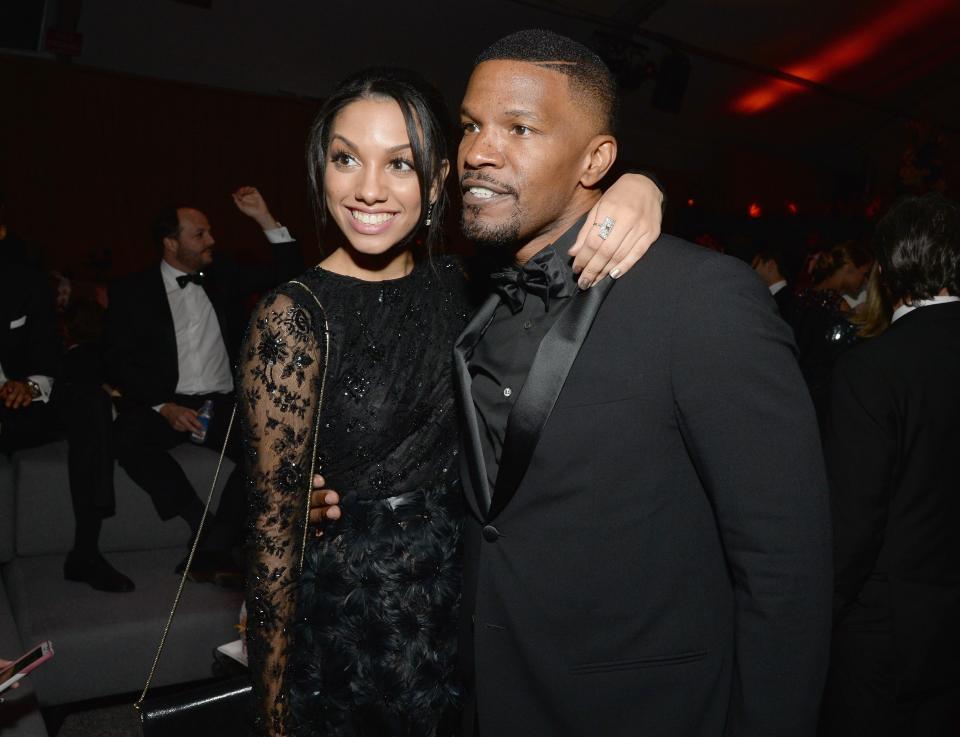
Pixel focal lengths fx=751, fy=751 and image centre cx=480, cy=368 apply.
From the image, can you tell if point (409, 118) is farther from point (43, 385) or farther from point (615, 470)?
point (43, 385)

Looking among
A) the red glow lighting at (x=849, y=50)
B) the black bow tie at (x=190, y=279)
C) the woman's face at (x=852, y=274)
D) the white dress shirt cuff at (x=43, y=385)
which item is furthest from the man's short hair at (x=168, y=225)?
the red glow lighting at (x=849, y=50)

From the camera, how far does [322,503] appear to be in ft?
4.83

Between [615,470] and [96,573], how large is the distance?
2.49m

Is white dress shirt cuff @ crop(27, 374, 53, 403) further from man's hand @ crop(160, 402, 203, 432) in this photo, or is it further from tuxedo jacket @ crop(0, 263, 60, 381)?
man's hand @ crop(160, 402, 203, 432)

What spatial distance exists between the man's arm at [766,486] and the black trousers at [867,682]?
3.33 ft

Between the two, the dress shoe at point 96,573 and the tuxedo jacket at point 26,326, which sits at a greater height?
the tuxedo jacket at point 26,326

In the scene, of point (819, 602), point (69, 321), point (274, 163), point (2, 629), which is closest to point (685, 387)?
point (819, 602)

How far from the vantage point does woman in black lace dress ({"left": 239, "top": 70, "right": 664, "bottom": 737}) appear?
1.45 meters

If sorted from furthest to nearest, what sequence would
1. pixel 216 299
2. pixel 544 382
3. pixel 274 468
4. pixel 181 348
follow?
pixel 216 299 → pixel 181 348 → pixel 274 468 → pixel 544 382

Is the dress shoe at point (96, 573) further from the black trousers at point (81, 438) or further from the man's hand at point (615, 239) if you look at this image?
the man's hand at point (615, 239)

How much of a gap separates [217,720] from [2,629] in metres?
1.29

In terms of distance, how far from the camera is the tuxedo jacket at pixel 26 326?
11.3ft

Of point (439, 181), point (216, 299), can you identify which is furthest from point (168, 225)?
point (439, 181)

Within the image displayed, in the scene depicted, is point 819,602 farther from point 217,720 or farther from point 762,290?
point 217,720
